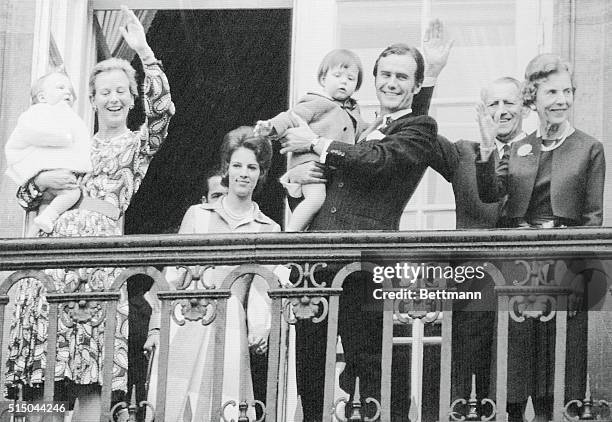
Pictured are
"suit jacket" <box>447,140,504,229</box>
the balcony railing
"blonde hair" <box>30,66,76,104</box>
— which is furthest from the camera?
"blonde hair" <box>30,66,76,104</box>

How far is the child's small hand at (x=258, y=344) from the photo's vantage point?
30.2ft

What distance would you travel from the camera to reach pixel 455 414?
8820mm

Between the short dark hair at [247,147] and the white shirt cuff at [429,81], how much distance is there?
2.48 ft

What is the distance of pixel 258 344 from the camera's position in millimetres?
9234

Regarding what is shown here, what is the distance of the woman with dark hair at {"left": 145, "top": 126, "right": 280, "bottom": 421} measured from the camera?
30.3 ft

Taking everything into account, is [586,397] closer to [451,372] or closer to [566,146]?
[451,372]

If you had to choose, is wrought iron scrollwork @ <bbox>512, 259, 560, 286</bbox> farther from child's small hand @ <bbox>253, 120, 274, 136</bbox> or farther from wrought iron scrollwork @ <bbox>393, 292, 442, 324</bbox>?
child's small hand @ <bbox>253, 120, 274, 136</bbox>

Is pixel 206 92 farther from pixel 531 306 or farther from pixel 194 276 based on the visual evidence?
pixel 531 306

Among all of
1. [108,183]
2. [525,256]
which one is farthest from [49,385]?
[525,256]

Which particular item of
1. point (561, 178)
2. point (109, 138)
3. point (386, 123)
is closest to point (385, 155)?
point (386, 123)

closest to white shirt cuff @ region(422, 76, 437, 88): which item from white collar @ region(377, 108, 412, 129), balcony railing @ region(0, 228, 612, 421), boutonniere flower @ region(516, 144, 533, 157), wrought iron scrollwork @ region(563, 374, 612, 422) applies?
white collar @ region(377, 108, 412, 129)

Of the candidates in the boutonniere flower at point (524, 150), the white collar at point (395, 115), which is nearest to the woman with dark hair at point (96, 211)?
the white collar at point (395, 115)

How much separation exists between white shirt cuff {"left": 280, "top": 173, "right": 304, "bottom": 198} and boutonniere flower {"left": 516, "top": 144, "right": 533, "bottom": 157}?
0.99 m

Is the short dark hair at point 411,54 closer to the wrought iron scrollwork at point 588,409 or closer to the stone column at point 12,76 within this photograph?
the stone column at point 12,76
